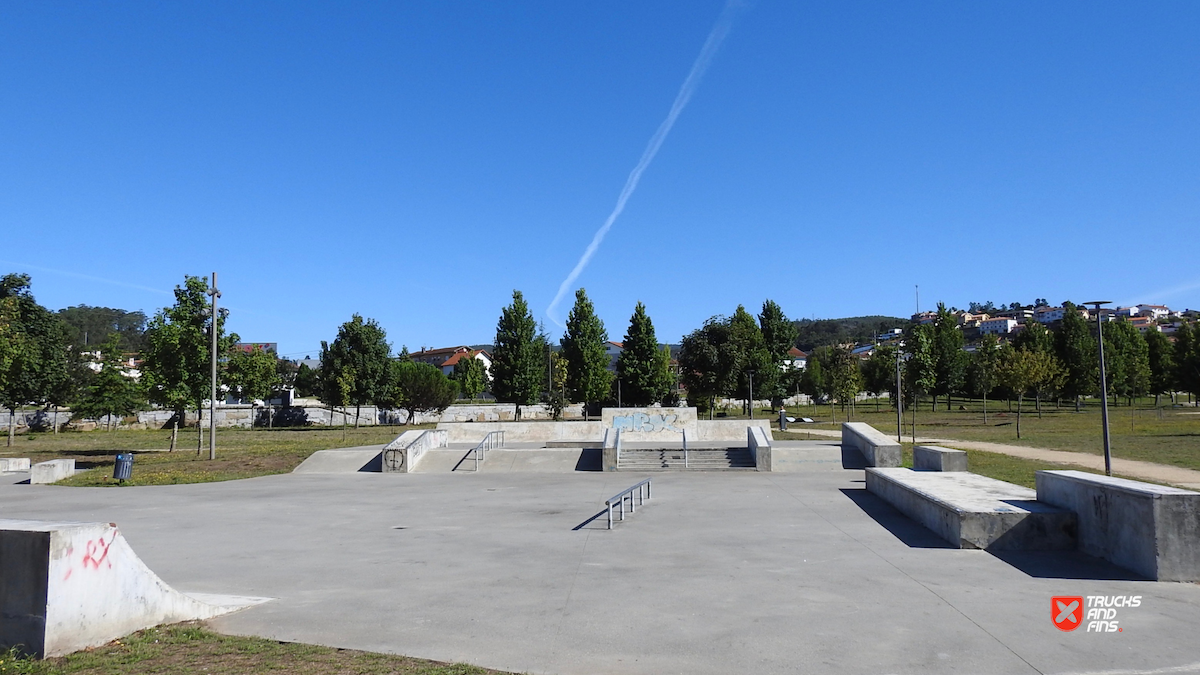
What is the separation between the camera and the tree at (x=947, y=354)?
6762cm

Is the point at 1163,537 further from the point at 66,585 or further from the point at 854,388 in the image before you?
the point at 854,388

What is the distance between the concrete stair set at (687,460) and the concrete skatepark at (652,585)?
668cm

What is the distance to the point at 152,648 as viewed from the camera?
6051 mm

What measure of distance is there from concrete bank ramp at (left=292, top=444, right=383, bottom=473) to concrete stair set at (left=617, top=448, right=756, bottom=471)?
8.11 metres

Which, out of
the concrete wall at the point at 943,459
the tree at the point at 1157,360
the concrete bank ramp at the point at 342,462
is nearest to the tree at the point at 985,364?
the tree at the point at 1157,360

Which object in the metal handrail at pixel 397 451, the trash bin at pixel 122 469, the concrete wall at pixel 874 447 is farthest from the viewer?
the metal handrail at pixel 397 451

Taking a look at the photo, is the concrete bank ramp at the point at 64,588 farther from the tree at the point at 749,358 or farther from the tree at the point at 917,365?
the tree at the point at 749,358

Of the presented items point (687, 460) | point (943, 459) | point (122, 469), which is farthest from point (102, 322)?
point (943, 459)

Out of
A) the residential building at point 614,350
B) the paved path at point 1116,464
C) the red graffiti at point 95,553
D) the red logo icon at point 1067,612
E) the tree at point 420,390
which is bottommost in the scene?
the paved path at point 1116,464

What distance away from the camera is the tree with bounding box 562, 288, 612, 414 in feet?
175

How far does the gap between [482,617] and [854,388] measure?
4823 cm

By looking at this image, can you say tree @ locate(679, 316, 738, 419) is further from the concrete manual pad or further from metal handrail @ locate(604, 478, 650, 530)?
the concrete manual pad

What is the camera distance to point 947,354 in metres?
67.8

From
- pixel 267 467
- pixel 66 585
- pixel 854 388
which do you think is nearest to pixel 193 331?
pixel 267 467
